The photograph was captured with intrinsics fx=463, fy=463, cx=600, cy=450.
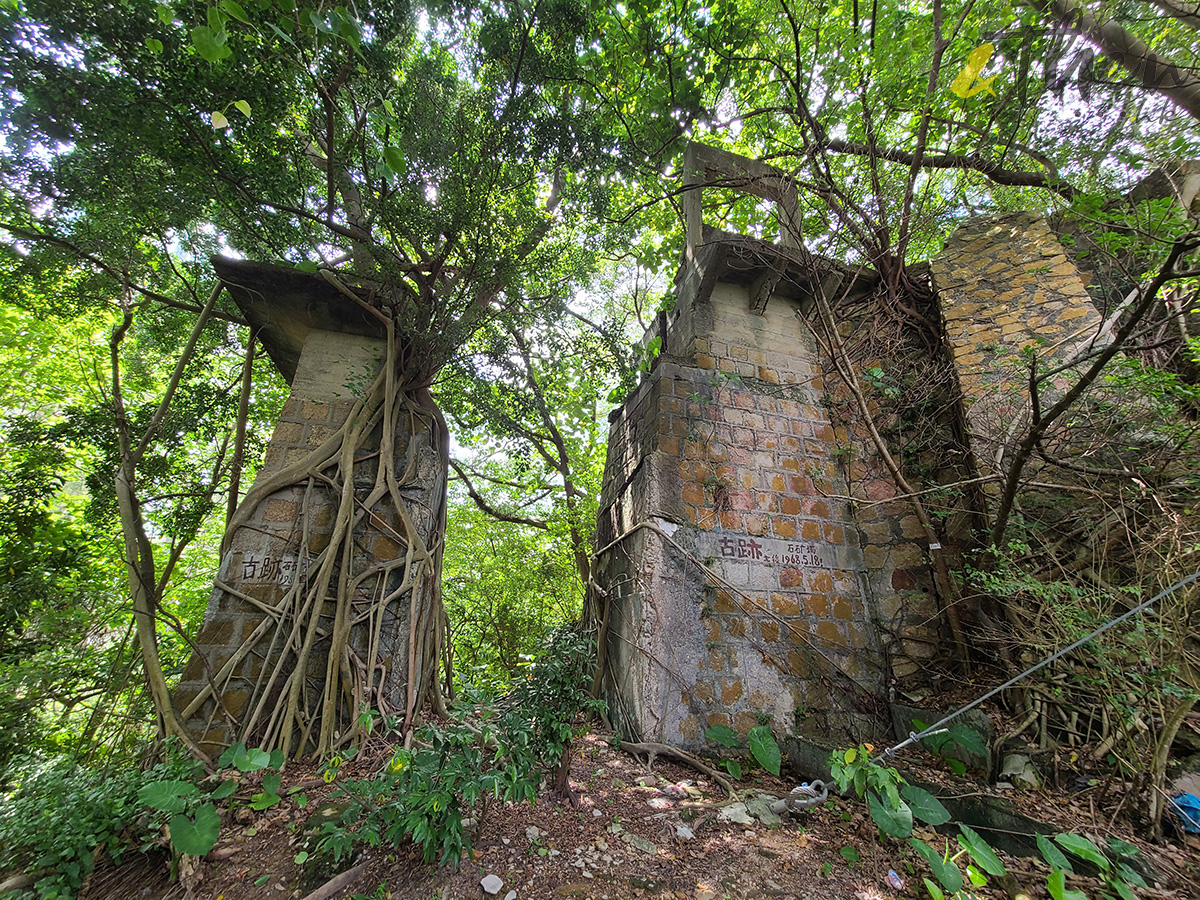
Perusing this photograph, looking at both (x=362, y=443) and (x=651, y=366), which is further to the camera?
(x=651, y=366)

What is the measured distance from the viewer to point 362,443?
3350 millimetres

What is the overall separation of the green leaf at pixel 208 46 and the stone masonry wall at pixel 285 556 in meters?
2.29

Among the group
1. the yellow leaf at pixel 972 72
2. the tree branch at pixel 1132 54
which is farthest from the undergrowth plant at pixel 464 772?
the tree branch at pixel 1132 54

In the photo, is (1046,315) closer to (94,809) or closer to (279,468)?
(279,468)

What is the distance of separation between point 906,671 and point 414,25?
6000mm

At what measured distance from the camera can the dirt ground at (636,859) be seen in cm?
161

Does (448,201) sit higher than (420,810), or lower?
higher

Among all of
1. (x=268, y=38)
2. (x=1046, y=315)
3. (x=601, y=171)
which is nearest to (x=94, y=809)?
(x=268, y=38)

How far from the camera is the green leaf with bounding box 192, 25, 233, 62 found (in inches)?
48.4

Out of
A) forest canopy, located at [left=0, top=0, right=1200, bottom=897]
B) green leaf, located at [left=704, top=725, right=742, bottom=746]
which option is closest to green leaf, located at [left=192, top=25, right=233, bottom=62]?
forest canopy, located at [left=0, top=0, right=1200, bottom=897]

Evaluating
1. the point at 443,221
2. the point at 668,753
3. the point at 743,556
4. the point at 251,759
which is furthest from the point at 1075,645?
the point at 443,221

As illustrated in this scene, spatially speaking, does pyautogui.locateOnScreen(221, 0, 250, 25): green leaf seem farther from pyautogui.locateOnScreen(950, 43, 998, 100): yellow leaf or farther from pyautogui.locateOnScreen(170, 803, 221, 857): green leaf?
pyautogui.locateOnScreen(950, 43, 998, 100): yellow leaf

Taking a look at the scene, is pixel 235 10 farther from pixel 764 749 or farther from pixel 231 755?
pixel 764 749

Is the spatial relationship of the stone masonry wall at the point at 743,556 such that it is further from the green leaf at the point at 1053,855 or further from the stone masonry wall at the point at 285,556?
the stone masonry wall at the point at 285,556
